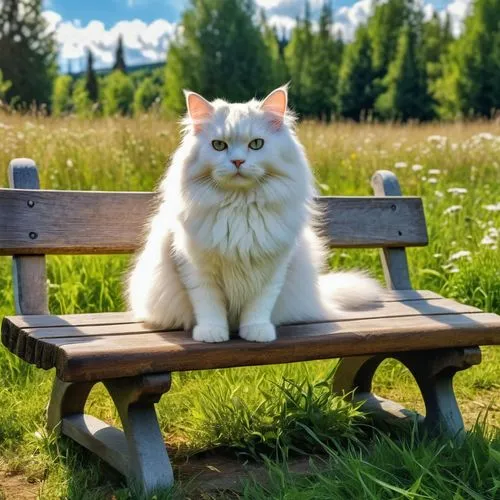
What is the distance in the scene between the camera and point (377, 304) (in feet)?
9.29

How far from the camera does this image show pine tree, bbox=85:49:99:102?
46.0 meters

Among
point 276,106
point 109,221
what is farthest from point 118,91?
point 276,106

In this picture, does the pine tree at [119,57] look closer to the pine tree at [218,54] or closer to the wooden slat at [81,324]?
the pine tree at [218,54]

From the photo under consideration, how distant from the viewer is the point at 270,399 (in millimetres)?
2875

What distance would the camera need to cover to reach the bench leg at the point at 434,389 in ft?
8.61

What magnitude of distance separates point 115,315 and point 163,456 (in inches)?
21.9

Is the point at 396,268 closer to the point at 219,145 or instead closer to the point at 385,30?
the point at 219,145

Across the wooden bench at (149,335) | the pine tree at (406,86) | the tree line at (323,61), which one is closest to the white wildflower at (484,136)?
the wooden bench at (149,335)

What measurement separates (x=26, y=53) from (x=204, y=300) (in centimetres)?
2919

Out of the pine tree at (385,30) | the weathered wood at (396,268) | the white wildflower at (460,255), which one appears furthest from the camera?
the pine tree at (385,30)

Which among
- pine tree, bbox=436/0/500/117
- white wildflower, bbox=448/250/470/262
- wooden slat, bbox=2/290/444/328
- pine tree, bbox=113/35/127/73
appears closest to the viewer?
wooden slat, bbox=2/290/444/328

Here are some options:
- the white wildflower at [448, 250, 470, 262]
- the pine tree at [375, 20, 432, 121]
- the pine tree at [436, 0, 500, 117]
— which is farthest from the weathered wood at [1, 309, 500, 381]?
the pine tree at [375, 20, 432, 121]

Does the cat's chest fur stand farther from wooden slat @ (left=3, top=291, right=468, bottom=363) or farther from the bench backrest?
the bench backrest

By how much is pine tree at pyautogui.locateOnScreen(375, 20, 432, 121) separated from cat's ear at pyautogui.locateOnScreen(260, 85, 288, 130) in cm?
2629
